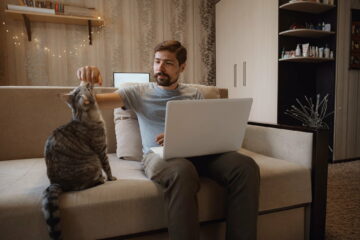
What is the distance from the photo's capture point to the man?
93cm

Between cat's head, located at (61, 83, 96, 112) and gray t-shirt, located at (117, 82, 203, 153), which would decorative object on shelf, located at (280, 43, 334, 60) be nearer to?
gray t-shirt, located at (117, 82, 203, 153)

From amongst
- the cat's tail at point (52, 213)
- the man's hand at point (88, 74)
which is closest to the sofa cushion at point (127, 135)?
the man's hand at point (88, 74)

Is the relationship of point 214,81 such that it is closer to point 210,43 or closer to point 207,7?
point 210,43

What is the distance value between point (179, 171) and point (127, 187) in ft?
0.74

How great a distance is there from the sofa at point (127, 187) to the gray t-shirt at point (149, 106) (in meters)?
0.17

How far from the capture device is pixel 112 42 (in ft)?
11.8

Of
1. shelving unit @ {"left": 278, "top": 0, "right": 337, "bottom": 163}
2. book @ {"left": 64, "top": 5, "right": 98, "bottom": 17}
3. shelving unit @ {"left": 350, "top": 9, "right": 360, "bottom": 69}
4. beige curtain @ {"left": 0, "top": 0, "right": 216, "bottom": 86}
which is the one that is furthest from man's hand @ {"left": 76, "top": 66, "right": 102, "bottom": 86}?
shelving unit @ {"left": 350, "top": 9, "right": 360, "bottom": 69}

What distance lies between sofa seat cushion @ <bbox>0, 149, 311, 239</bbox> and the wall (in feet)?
6.88

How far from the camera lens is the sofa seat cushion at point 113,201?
0.88 metres

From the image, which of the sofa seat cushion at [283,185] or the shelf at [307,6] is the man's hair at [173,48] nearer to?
the sofa seat cushion at [283,185]

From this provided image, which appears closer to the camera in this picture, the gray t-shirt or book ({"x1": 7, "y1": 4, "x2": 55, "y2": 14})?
the gray t-shirt

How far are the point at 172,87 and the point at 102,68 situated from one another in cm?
244

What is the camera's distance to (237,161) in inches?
42.2

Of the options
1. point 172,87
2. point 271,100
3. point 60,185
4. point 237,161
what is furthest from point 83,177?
point 271,100
